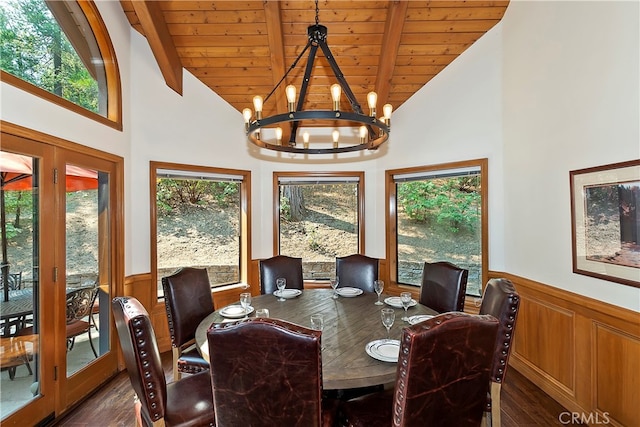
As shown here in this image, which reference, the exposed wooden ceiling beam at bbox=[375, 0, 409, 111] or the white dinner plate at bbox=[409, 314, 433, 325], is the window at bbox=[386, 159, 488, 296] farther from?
the white dinner plate at bbox=[409, 314, 433, 325]

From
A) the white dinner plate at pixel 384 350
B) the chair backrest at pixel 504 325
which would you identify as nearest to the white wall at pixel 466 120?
the chair backrest at pixel 504 325

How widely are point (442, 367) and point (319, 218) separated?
3376mm

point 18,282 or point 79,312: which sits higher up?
point 18,282

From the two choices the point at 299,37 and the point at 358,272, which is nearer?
the point at 299,37

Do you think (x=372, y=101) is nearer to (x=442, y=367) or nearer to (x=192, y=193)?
(x=442, y=367)

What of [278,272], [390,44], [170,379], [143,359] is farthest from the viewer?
[278,272]

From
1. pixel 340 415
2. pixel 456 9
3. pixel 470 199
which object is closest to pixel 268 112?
pixel 456 9

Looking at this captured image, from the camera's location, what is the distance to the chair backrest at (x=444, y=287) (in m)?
2.58

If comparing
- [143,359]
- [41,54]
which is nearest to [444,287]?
[143,359]

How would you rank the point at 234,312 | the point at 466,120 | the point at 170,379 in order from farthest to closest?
the point at 466,120 < the point at 170,379 < the point at 234,312

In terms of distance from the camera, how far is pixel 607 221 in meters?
2.10

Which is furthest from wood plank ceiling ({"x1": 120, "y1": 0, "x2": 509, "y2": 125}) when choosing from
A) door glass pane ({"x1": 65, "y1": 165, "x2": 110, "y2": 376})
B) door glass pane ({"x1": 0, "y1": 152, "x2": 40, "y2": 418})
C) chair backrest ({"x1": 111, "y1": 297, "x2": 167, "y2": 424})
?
chair backrest ({"x1": 111, "y1": 297, "x2": 167, "y2": 424})

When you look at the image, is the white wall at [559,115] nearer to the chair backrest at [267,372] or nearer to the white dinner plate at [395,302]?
the white dinner plate at [395,302]

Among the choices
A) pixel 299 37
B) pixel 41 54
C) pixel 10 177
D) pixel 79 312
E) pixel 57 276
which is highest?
pixel 299 37
